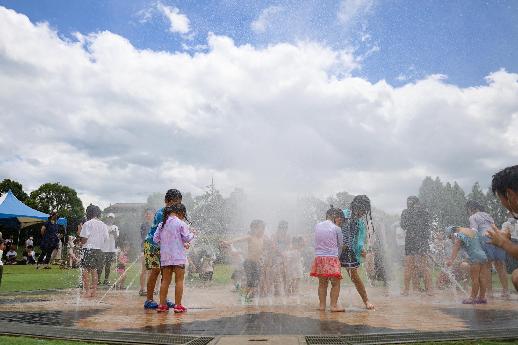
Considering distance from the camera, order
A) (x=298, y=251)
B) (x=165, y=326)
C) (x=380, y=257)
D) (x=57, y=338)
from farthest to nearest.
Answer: (x=380, y=257) → (x=298, y=251) → (x=165, y=326) → (x=57, y=338)

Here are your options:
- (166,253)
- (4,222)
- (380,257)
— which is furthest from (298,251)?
(4,222)

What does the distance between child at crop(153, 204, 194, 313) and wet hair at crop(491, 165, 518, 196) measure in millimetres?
5104

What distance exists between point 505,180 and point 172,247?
537 cm

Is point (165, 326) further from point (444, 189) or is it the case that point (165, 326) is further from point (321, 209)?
point (444, 189)

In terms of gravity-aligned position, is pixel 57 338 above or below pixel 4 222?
below

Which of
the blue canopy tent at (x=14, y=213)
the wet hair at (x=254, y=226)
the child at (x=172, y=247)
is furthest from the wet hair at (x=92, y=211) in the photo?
the blue canopy tent at (x=14, y=213)

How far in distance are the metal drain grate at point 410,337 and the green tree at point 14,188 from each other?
82.6m

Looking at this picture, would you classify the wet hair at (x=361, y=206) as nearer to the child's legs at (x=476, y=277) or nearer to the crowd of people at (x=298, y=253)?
the crowd of people at (x=298, y=253)

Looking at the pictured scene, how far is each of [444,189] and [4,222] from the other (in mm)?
83227

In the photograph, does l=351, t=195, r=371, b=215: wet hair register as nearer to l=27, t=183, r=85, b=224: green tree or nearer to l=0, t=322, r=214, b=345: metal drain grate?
l=0, t=322, r=214, b=345: metal drain grate

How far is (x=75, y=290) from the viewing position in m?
11.8

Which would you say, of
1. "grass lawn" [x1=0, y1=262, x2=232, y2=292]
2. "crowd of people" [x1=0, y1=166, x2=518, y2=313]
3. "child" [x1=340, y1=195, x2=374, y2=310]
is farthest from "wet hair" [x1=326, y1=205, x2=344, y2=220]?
"grass lawn" [x1=0, y1=262, x2=232, y2=292]

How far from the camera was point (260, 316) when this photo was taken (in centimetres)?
696

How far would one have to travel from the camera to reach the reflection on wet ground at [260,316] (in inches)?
226
